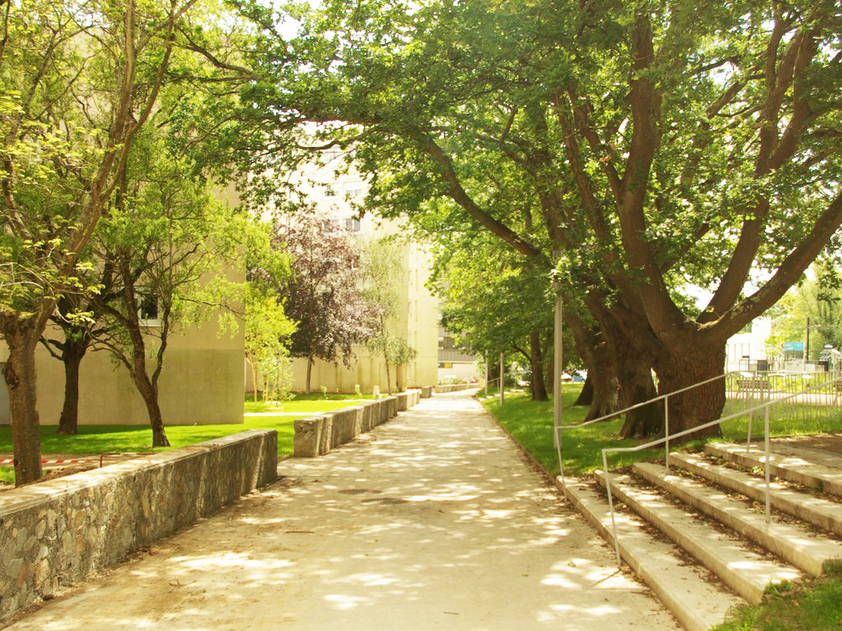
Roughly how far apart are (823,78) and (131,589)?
10924 millimetres

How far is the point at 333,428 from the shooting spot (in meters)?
19.0

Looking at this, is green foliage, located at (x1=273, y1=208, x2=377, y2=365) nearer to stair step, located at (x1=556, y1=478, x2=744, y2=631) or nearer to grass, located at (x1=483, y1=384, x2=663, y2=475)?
grass, located at (x1=483, y1=384, x2=663, y2=475)

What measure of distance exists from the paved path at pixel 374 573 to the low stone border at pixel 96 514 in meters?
0.18

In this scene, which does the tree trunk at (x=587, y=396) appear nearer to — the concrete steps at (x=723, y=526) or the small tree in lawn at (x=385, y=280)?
the concrete steps at (x=723, y=526)

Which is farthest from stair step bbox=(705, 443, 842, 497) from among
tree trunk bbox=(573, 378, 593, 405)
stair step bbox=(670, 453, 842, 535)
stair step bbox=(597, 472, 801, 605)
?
tree trunk bbox=(573, 378, 593, 405)

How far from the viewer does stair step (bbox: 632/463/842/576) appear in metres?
5.47

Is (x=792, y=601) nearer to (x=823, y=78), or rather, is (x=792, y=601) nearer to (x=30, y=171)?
(x=823, y=78)

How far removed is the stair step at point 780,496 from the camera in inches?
255

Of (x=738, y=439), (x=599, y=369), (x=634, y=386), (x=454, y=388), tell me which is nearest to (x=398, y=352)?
(x=454, y=388)

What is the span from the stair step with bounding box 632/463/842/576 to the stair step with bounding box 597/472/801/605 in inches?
4.6

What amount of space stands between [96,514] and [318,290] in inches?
1521

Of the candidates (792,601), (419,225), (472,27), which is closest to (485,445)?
(419,225)

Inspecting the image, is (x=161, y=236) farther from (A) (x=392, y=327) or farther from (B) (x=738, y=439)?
(A) (x=392, y=327)

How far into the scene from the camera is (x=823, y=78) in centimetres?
1142
